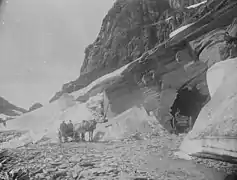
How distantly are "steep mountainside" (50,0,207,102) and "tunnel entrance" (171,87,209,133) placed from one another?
10.8 ft

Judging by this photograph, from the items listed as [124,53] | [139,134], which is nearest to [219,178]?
[139,134]

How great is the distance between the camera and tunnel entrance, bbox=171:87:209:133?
3641 millimetres

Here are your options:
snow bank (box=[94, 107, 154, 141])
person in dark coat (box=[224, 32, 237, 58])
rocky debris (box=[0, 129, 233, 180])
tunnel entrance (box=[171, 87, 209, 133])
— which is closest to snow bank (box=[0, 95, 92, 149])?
rocky debris (box=[0, 129, 233, 180])

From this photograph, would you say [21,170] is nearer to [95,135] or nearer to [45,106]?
[95,135]

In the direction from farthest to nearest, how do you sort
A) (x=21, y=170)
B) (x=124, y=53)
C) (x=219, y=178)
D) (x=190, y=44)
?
(x=124, y=53)
(x=190, y=44)
(x=21, y=170)
(x=219, y=178)

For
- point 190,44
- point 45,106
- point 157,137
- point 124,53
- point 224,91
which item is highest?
point 124,53

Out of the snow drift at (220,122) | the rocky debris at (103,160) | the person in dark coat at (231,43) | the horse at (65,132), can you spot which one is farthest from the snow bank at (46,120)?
the person in dark coat at (231,43)

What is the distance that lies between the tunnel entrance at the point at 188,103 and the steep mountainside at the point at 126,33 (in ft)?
10.8

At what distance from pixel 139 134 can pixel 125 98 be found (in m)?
1.06

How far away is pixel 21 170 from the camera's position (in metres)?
3.20

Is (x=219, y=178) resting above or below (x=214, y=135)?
below

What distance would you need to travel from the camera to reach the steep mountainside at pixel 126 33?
7.53m

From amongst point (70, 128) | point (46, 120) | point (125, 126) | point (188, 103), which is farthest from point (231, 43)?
point (46, 120)

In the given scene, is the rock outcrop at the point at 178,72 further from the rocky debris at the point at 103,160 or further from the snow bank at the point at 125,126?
the rocky debris at the point at 103,160
